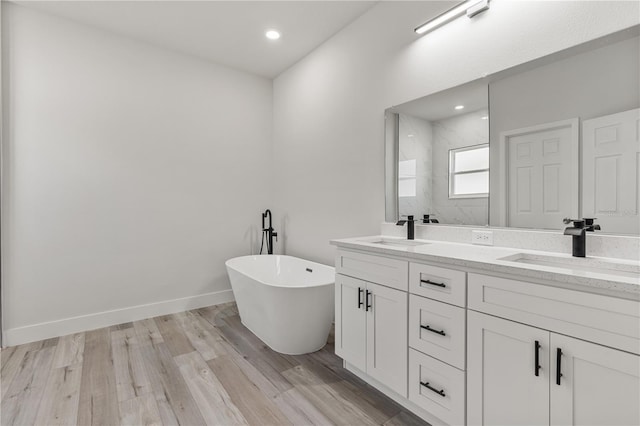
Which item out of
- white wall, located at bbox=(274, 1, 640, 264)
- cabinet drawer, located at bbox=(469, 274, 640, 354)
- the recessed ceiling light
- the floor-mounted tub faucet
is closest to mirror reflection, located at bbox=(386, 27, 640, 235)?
white wall, located at bbox=(274, 1, 640, 264)

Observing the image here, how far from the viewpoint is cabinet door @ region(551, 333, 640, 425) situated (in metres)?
0.98

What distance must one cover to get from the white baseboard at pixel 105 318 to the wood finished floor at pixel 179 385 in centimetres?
9

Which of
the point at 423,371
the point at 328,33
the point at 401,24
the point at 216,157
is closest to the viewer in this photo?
the point at 423,371

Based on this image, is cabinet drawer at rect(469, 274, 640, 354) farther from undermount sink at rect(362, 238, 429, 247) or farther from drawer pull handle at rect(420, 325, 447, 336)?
undermount sink at rect(362, 238, 429, 247)

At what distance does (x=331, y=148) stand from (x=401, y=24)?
118 cm

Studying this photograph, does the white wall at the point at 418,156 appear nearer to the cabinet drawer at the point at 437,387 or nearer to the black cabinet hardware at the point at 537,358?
the cabinet drawer at the point at 437,387

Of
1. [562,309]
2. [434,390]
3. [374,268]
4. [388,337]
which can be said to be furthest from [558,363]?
[374,268]

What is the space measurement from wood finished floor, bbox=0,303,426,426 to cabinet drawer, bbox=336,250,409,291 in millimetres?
708

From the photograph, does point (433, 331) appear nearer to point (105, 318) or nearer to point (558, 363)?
point (558, 363)

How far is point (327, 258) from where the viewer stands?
3.15 m

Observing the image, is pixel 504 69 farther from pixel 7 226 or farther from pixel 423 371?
pixel 7 226

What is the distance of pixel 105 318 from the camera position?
2963mm

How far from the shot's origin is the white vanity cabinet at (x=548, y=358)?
998 millimetres

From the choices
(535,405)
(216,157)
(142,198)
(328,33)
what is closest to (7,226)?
(142,198)
